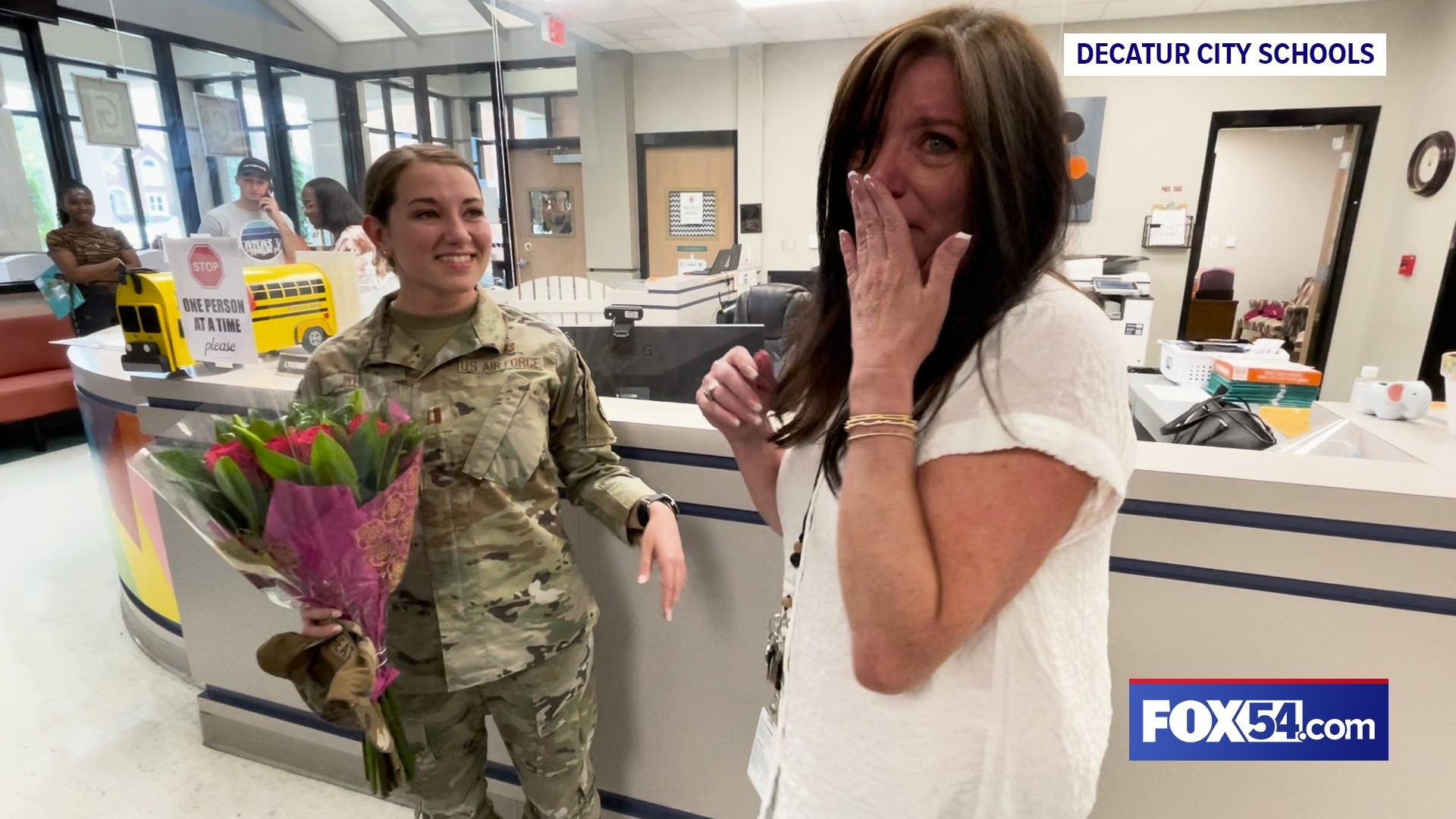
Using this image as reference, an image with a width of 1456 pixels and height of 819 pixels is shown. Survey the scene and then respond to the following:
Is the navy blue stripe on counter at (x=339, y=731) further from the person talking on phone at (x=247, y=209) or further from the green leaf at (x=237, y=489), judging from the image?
the person talking on phone at (x=247, y=209)

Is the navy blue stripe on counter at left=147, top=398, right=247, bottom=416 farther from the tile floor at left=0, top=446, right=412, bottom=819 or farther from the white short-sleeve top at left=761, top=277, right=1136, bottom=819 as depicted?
the white short-sleeve top at left=761, top=277, right=1136, bottom=819

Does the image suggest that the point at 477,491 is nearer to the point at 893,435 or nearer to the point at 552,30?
the point at 893,435

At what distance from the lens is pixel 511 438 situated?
46.6 inches

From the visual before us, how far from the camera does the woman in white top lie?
1.96ft

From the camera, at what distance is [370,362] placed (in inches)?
46.5

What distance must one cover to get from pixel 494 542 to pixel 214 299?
1021mm

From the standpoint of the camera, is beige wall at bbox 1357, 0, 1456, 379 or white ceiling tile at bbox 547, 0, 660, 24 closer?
beige wall at bbox 1357, 0, 1456, 379

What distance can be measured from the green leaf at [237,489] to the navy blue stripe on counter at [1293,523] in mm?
1263

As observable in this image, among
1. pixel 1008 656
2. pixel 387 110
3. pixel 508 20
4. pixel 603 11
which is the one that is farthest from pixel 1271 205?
pixel 1008 656

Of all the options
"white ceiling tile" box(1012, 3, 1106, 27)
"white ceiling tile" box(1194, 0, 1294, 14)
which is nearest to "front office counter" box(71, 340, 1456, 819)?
"white ceiling tile" box(1012, 3, 1106, 27)

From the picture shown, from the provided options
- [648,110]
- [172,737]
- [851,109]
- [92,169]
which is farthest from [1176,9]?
[92,169]

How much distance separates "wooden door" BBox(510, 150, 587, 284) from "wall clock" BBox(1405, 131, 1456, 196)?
6.53m

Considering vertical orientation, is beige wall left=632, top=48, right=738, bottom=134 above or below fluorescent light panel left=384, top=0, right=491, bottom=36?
above

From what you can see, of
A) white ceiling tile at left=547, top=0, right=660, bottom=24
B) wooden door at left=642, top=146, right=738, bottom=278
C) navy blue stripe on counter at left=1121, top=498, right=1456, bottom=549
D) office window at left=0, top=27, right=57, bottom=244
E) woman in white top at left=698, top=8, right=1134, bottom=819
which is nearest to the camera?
woman in white top at left=698, top=8, right=1134, bottom=819
